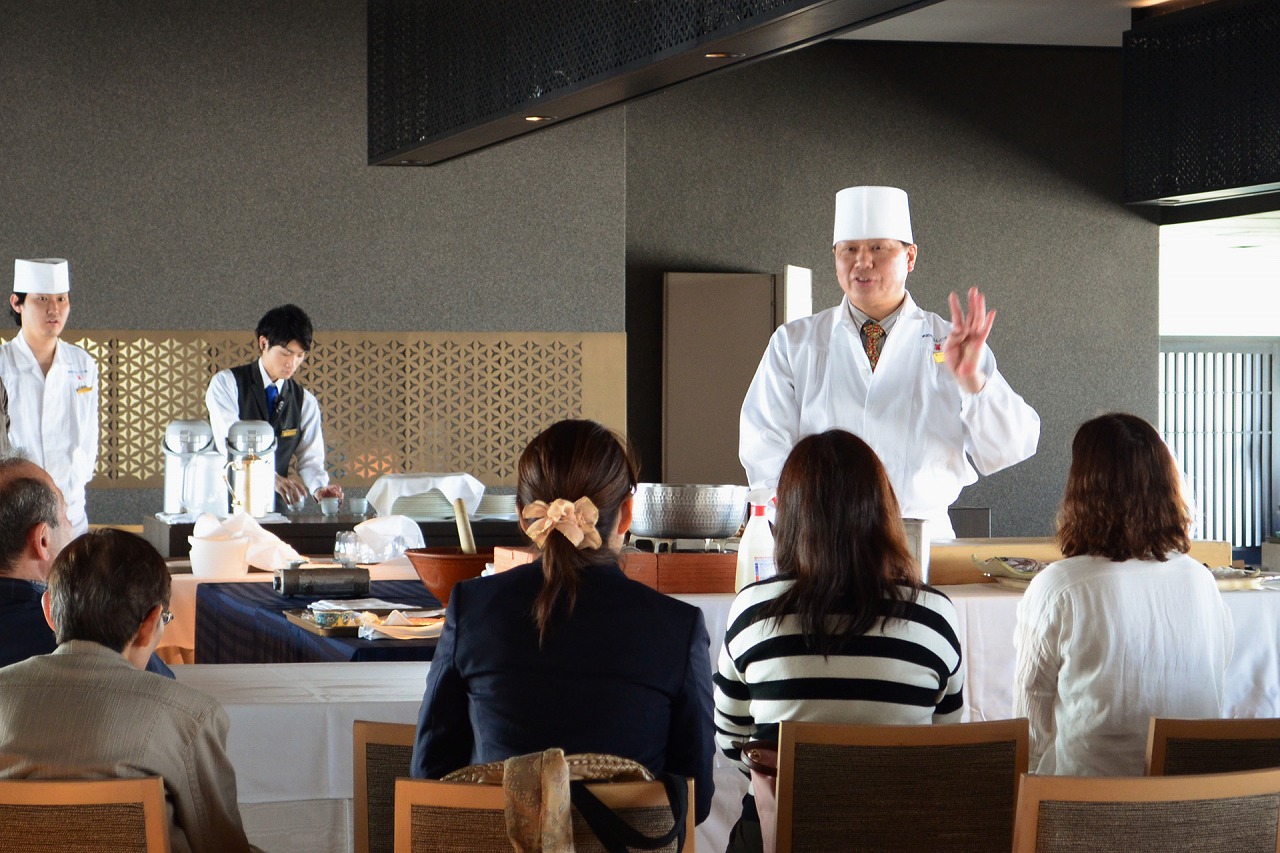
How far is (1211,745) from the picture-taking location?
1810 millimetres

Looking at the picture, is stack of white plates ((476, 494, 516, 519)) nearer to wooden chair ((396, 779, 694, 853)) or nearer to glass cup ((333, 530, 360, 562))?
glass cup ((333, 530, 360, 562))

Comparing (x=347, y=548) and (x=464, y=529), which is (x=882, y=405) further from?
(x=347, y=548)

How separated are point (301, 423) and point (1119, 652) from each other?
4.09 metres

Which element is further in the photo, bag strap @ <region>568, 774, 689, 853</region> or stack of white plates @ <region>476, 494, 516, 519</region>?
stack of white plates @ <region>476, 494, 516, 519</region>

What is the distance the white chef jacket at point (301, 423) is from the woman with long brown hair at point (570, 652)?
380 centimetres

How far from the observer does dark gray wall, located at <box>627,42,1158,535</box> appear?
7.81m

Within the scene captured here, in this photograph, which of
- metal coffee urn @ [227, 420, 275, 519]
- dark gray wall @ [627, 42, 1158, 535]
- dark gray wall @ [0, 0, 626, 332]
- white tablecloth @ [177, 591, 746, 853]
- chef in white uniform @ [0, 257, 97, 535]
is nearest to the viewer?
white tablecloth @ [177, 591, 746, 853]

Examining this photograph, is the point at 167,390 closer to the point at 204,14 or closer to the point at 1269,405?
the point at 204,14

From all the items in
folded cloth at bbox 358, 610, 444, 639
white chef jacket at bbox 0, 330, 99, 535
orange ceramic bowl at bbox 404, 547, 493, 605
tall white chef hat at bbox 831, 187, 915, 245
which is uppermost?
tall white chef hat at bbox 831, 187, 915, 245

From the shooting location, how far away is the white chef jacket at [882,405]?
3.09m

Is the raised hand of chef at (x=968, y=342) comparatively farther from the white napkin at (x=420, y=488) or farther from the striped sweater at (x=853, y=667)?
the white napkin at (x=420, y=488)

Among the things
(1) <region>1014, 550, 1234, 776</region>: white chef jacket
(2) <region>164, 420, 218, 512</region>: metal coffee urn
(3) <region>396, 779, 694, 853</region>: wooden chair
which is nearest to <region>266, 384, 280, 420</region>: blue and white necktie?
(2) <region>164, 420, 218, 512</region>: metal coffee urn

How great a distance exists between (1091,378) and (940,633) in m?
7.00

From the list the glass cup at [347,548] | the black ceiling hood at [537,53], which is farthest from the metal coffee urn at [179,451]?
the glass cup at [347,548]
